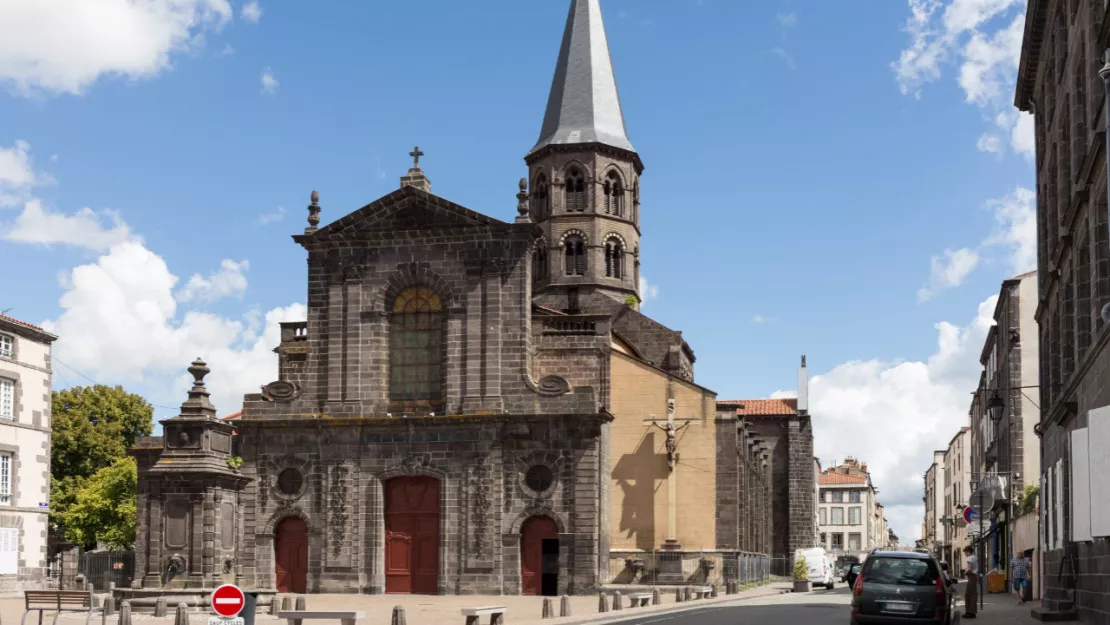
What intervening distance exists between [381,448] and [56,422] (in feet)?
82.6

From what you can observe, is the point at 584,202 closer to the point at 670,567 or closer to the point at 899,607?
the point at 670,567

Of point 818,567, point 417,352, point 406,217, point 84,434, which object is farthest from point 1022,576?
point 84,434

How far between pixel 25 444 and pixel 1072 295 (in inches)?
1321

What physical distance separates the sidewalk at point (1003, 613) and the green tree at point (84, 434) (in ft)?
134

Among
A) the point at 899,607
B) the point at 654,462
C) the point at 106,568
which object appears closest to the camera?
the point at 899,607

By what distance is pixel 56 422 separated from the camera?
60500 millimetres

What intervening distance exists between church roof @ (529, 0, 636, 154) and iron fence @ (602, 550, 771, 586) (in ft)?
71.1

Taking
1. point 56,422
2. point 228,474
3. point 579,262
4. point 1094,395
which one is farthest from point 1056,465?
point 56,422

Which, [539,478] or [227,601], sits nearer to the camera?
[227,601]

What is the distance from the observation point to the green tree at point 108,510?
182ft

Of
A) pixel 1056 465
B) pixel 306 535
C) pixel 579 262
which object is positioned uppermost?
pixel 579 262

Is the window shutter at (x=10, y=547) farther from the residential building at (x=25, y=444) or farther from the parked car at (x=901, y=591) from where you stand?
the parked car at (x=901, y=591)

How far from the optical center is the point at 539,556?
41.6 m

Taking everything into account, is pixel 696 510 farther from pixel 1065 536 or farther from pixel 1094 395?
pixel 1094 395
